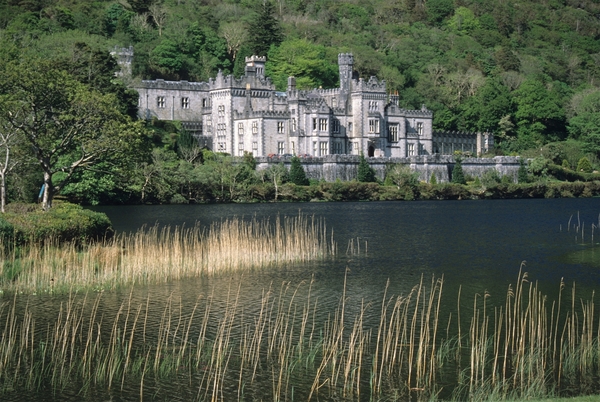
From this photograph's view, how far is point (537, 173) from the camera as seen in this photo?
9744cm

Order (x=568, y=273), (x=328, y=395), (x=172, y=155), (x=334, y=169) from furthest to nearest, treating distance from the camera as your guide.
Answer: (x=334, y=169) → (x=172, y=155) → (x=568, y=273) → (x=328, y=395)

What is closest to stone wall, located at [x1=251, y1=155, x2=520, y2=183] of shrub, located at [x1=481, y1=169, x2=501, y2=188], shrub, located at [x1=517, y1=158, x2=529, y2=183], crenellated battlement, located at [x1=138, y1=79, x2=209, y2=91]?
shrub, located at [x1=517, y1=158, x2=529, y2=183]

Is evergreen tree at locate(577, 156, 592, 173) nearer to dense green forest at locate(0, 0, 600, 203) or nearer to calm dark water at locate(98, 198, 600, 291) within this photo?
dense green forest at locate(0, 0, 600, 203)

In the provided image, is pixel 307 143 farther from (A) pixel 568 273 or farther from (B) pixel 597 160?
(A) pixel 568 273

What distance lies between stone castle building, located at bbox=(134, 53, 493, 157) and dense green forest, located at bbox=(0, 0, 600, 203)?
5.44 metres

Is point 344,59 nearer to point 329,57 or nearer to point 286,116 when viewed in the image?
point 286,116

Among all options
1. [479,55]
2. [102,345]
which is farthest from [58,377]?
[479,55]

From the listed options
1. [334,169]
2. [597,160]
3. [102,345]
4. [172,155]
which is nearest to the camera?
[102,345]

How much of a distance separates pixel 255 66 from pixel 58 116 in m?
57.2

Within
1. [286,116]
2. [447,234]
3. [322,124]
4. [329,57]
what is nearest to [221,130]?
[286,116]

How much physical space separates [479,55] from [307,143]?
2322 inches

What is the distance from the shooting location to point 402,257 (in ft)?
127

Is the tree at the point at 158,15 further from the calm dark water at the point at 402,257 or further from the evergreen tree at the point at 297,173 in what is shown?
the calm dark water at the point at 402,257

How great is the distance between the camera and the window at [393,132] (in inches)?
3917
